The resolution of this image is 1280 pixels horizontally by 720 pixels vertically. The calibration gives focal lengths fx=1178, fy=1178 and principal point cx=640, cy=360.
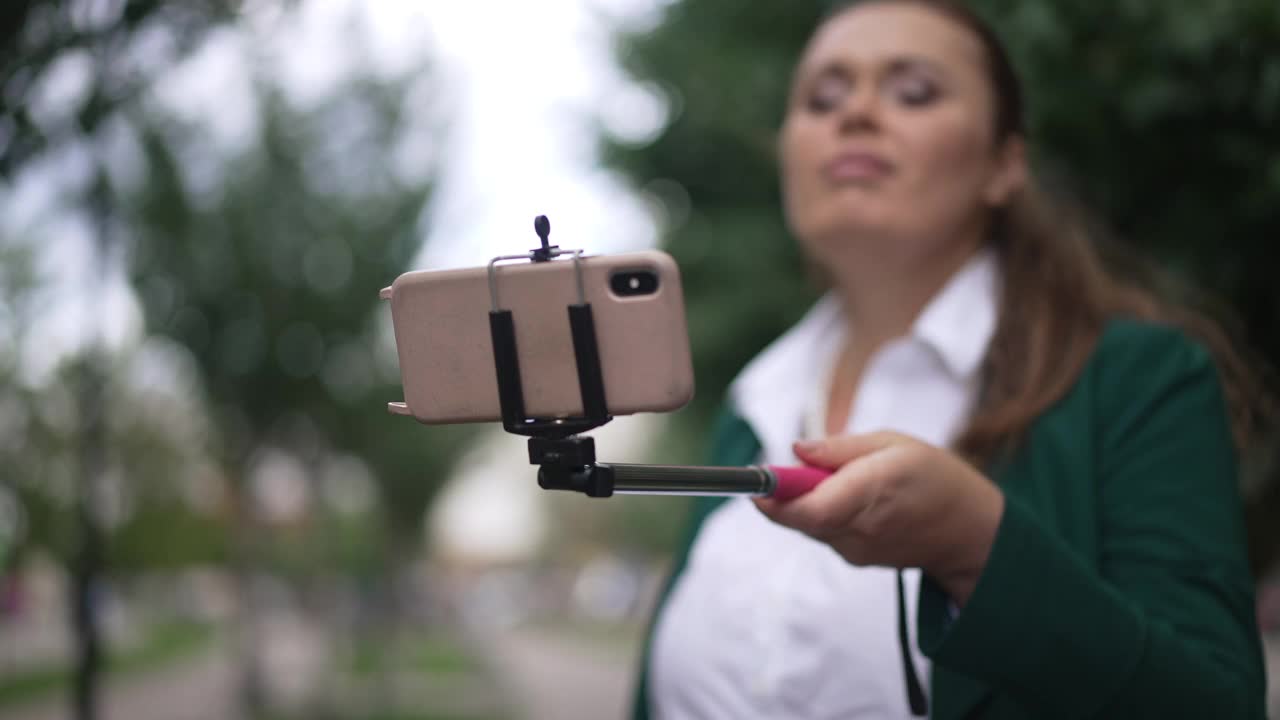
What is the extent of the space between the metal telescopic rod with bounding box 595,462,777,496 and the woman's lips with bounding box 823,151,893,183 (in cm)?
91

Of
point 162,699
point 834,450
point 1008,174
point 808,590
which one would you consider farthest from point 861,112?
point 162,699

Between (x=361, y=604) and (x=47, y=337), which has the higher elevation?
(x=47, y=337)

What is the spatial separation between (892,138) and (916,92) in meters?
0.11

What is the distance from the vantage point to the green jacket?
135 centimetres

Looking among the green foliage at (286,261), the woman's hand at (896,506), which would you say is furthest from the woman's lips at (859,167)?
the green foliage at (286,261)

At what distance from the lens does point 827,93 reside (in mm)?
2021

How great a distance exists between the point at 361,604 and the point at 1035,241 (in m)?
28.8

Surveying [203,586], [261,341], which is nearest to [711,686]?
[261,341]

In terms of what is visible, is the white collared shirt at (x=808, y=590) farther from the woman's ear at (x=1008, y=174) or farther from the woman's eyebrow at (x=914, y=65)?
the woman's eyebrow at (x=914, y=65)

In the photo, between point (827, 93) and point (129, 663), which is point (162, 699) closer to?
point (129, 663)

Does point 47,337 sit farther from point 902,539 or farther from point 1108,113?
point 902,539

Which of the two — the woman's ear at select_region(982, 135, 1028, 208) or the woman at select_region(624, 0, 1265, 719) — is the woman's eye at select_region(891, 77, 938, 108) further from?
the woman's ear at select_region(982, 135, 1028, 208)

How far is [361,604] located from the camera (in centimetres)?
2925

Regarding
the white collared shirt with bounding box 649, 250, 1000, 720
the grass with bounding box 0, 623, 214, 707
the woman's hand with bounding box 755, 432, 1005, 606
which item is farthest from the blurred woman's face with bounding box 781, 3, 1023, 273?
the grass with bounding box 0, 623, 214, 707
